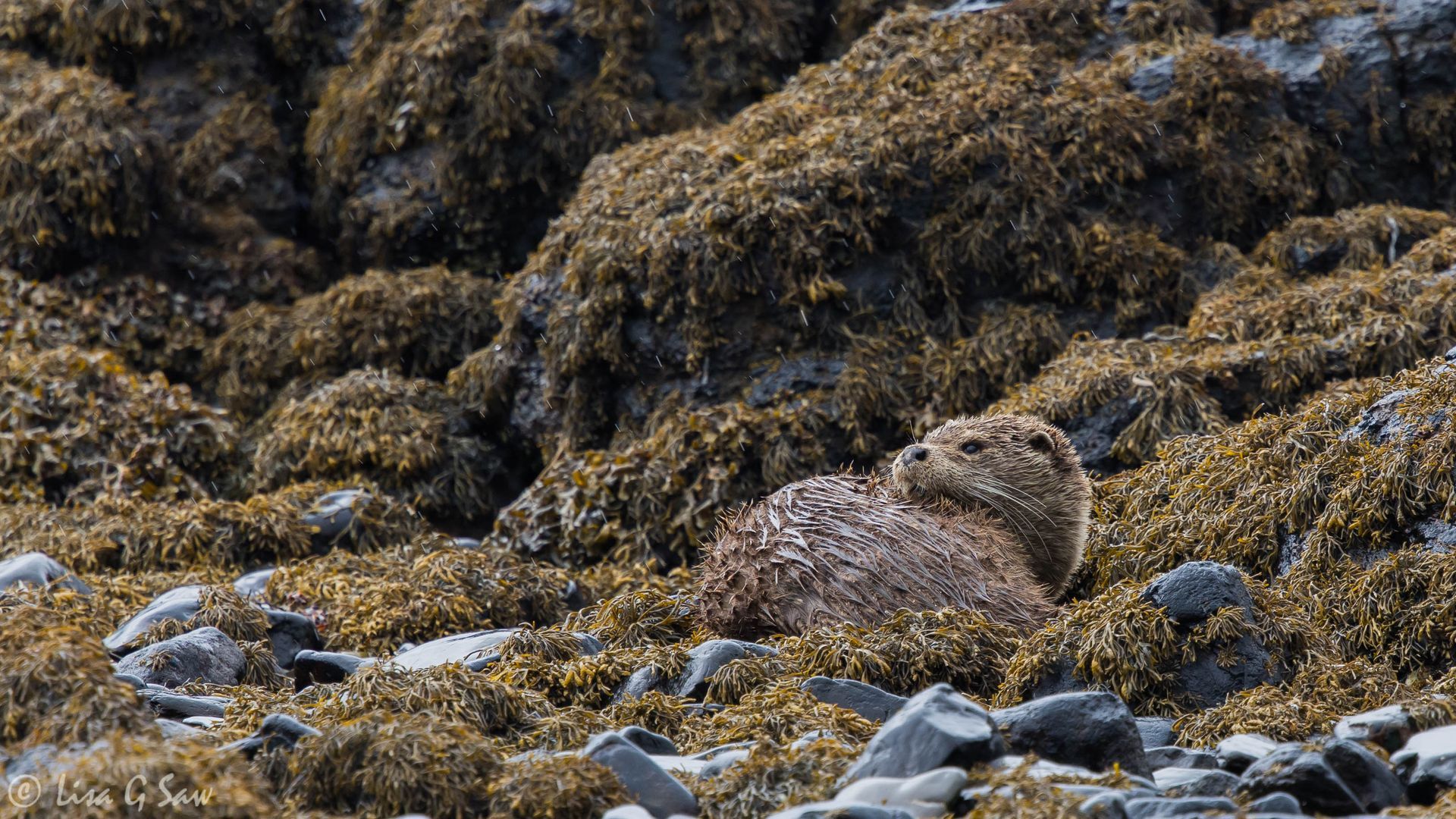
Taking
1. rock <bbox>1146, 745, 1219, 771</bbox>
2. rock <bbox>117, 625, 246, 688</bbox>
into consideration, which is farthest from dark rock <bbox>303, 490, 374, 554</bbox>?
rock <bbox>1146, 745, 1219, 771</bbox>

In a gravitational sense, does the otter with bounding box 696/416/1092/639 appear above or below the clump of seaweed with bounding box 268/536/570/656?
above

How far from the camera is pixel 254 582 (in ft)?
25.6

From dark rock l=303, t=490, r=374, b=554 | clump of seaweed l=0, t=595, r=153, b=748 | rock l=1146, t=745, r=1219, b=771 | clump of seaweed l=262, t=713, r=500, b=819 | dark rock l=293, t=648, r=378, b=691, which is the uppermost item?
clump of seaweed l=0, t=595, r=153, b=748

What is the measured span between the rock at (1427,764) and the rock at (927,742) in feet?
3.57

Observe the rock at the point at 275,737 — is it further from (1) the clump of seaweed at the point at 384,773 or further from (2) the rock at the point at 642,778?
(2) the rock at the point at 642,778

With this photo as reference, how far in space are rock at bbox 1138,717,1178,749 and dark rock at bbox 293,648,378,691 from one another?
3.05 metres

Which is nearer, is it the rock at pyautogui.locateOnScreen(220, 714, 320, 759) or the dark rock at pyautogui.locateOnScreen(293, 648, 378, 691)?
the rock at pyautogui.locateOnScreen(220, 714, 320, 759)

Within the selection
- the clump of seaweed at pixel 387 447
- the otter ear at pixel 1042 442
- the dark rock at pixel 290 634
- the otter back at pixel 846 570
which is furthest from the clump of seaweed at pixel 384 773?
the clump of seaweed at pixel 387 447

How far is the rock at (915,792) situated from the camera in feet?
10.8

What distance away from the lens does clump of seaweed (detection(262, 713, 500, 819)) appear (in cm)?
349

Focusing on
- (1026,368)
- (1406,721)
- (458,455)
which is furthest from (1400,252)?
(458,455)

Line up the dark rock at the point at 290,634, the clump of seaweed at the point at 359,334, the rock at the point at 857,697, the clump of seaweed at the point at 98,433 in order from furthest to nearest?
the clump of seaweed at the point at 359,334 < the clump of seaweed at the point at 98,433 < the dark rock at the point at 290,634 < the rock at the point at 857,697

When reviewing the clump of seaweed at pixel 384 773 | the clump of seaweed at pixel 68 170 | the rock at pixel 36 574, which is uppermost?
the clump of seaweed at pixel 68 170

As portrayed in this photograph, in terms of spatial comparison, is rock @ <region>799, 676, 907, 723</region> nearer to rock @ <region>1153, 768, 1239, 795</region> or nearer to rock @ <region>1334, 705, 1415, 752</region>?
rock @ <region>1153, 768, 1239, 795</region>
